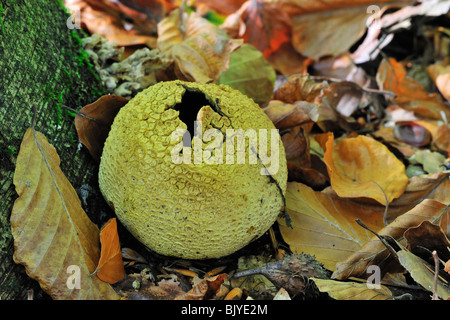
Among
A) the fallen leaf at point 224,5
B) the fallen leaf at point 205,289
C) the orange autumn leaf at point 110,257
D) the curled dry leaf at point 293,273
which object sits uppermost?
the fallen leaf at point 224,5

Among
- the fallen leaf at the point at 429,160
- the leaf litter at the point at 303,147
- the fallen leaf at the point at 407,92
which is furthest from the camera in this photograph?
the fallen leaf at the point at 407,92

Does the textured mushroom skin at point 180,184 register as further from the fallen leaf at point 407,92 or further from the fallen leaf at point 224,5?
the fallen leaf at point 224,5

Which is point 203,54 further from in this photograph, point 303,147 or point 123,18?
point 123,18

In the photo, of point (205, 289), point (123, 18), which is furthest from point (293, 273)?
point (123, 18)

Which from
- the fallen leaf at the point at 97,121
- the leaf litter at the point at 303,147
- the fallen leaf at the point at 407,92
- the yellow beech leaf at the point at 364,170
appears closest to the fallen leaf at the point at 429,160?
the leaf litter at the point at 303,147

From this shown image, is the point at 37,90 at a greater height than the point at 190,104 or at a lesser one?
greater

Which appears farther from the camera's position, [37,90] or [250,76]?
[250,76]
